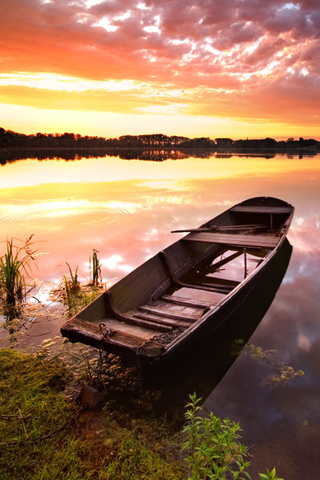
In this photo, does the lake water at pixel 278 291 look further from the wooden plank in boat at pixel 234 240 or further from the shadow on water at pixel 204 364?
the wooden plank in boat at pixel 234 240

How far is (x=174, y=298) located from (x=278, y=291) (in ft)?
9.13

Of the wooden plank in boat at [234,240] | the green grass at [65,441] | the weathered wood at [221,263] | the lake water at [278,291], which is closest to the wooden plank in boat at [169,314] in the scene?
the lake water at [278,291]

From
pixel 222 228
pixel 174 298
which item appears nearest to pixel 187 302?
pixel 174 298

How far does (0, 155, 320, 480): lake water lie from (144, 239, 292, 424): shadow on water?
45 millimetres

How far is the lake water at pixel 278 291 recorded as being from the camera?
3.72 m

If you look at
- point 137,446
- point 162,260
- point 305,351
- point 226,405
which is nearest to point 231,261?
point 162,260

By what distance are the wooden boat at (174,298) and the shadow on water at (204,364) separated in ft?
1.05

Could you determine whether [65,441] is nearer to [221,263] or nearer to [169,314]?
[169,314]

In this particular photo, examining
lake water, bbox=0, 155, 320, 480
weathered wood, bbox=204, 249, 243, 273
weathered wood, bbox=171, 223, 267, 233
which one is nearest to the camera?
lake water, bbox=0, 155, 320, 480

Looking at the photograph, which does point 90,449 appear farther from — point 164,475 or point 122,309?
point 122,309

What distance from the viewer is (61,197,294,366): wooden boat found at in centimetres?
399

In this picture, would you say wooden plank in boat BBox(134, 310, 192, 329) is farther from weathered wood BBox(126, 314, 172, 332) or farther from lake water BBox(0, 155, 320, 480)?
lake water BBox(0, 155, 320, 480)

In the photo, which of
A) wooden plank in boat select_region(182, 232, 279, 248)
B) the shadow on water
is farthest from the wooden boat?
the shadow on water

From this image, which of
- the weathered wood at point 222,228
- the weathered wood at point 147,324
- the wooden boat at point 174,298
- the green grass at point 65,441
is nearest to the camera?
the green grass at point 65,441
